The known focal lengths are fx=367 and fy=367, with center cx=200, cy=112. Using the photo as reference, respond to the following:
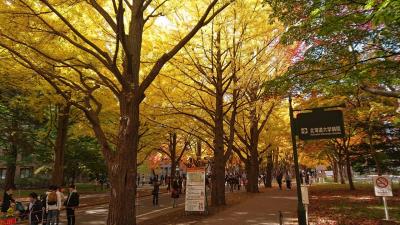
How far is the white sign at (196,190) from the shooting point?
1462 cm

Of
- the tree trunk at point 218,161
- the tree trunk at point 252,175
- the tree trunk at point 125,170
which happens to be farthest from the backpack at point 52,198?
the tree trunk at point 252,175

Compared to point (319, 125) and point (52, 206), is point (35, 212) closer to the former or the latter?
point (52, 206)

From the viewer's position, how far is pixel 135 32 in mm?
11297

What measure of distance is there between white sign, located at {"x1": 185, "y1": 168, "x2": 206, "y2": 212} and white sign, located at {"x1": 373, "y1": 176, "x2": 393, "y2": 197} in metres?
6.25

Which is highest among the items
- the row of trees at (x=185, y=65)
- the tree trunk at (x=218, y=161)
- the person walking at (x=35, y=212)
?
the row of trees at (x=185, y=65)

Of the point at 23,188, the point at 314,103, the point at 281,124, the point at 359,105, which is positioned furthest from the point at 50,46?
the point at 23,188

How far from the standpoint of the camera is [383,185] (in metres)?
11.8

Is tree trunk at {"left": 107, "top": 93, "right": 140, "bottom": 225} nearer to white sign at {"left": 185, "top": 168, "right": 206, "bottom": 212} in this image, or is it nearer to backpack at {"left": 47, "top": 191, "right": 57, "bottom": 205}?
backpack at {"left": 47, "top": 191, "right": 57, "bottom": 205}

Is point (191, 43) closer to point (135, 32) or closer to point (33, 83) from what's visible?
point (135, 32)

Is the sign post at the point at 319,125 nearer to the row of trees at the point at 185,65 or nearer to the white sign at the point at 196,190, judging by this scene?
the row of trees at the point at 185,65

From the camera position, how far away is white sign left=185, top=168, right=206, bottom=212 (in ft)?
48.0

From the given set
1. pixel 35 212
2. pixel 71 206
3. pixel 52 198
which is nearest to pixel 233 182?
pixel 71 206

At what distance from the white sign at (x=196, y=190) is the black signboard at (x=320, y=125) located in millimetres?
6633

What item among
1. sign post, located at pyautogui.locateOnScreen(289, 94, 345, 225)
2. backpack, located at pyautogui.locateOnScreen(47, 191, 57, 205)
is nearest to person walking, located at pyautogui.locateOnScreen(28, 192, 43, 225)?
backpack, located at pyautogui.locateOnScreen(47, 191, 57, 205)
